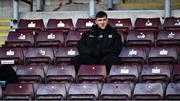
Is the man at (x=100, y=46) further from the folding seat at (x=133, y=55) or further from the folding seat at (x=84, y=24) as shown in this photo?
the folding seat at (x=84, y=24)

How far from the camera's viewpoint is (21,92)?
7.49 m


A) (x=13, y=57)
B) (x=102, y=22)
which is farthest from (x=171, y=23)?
(x=13, y=57)

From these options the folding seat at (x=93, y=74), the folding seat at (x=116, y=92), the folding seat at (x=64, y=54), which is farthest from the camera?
the folding seat at (x=64, y=54)

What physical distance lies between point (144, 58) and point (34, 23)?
2.43m

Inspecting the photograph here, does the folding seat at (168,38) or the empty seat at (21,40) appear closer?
the folding seat at (168,38)

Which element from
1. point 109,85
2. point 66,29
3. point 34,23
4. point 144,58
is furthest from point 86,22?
point 109,85

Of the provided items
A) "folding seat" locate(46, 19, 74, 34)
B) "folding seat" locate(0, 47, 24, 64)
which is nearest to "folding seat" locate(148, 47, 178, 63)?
"folding seat" locate(46, 19, 74, 34)

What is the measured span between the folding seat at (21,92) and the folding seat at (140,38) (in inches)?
76.6

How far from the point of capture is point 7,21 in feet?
36.6

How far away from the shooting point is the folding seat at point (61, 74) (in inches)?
308

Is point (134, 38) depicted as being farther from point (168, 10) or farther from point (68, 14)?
point (68, 14)

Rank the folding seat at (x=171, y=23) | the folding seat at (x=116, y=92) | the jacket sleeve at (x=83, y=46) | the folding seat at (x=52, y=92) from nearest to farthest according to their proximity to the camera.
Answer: the folding seat at (x=116, y=92), the folding seat at (x=52, y=92), the jacket sleeve at (x=83, y=46), the folding seat at (x=171, y=23)

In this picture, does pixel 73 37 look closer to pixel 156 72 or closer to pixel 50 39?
pixel 50 39

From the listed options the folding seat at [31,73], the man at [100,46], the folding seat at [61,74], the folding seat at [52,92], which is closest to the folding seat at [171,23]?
the man at [100,46]
